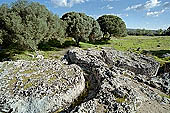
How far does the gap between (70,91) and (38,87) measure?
308 centimetres

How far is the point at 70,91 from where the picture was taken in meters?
14.1

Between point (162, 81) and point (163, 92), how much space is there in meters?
2.39

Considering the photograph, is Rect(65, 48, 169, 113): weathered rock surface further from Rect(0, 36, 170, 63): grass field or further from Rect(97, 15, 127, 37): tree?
Rect(97, 15, 127, 37): tree

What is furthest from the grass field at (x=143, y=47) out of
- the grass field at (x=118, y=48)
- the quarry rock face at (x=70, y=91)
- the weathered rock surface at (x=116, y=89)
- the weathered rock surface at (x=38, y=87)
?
the weathered rock surface at (x=38, y=87)

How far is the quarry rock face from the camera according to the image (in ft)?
37.7

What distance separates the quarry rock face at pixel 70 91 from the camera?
11.5 m

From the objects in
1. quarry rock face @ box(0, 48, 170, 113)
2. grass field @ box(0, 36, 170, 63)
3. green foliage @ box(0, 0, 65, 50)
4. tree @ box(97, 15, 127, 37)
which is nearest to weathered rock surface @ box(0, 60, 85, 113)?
quarry rock face @ box(0, 48, 170, 113)

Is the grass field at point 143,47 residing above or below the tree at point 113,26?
below

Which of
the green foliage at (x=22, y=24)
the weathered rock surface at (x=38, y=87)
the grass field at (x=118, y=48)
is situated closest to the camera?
the weathered rock surface at (x=38, y=87)

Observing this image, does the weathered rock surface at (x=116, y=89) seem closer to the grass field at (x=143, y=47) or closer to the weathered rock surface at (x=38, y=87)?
the weathered rock surface at (x=38, y=87)

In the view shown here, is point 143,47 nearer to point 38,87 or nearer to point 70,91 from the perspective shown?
point 70,91

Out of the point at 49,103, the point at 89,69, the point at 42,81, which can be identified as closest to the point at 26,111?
the point at 49,103

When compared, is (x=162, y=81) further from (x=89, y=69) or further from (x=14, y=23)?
(x=14, y=23)

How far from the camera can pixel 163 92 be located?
16.0m
